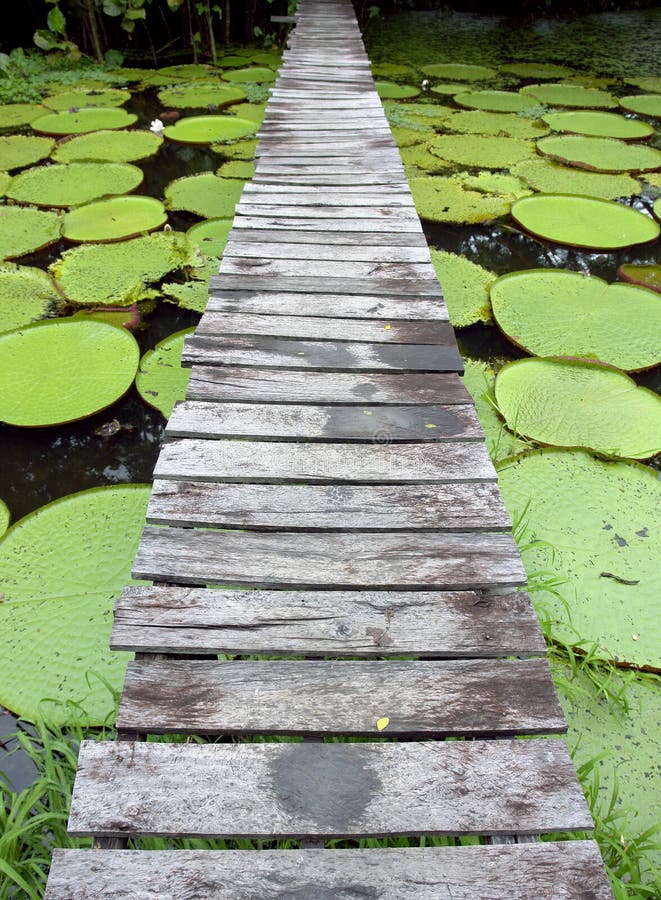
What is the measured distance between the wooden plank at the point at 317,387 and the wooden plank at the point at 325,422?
2 cm

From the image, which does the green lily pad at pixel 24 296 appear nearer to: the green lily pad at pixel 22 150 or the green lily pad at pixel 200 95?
the green lily pad at pixel 22 150

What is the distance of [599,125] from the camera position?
175 inches

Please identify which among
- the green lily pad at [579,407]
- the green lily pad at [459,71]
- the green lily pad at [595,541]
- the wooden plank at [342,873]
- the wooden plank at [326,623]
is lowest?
the green lily pad at [595,541]

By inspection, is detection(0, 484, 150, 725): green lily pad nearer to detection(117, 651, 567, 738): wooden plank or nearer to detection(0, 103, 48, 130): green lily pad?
detection(117, 651, 567, 738): wooden plank

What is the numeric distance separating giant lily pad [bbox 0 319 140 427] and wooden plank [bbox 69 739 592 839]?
4.58ft

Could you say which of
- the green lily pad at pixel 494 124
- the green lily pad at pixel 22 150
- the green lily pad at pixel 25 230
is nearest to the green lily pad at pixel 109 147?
the green lily pad at pixel 22 150

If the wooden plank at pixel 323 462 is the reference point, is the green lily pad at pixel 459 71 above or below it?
above

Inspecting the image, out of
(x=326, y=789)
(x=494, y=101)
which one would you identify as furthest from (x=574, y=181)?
(x=326, y=789)

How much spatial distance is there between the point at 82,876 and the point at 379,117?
373cm

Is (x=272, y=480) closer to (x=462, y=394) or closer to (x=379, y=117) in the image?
(x=462, y=394)

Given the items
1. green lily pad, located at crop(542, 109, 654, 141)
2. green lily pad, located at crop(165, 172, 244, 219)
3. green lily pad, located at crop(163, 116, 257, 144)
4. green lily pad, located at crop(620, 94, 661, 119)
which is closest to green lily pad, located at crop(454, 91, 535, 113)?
green lily pad, located at crop(542, 109, 654, 141)

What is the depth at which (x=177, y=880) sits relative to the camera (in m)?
0.76

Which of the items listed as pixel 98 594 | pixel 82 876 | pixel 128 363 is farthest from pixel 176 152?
pixel 82 876

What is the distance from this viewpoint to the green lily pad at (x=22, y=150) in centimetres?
370
